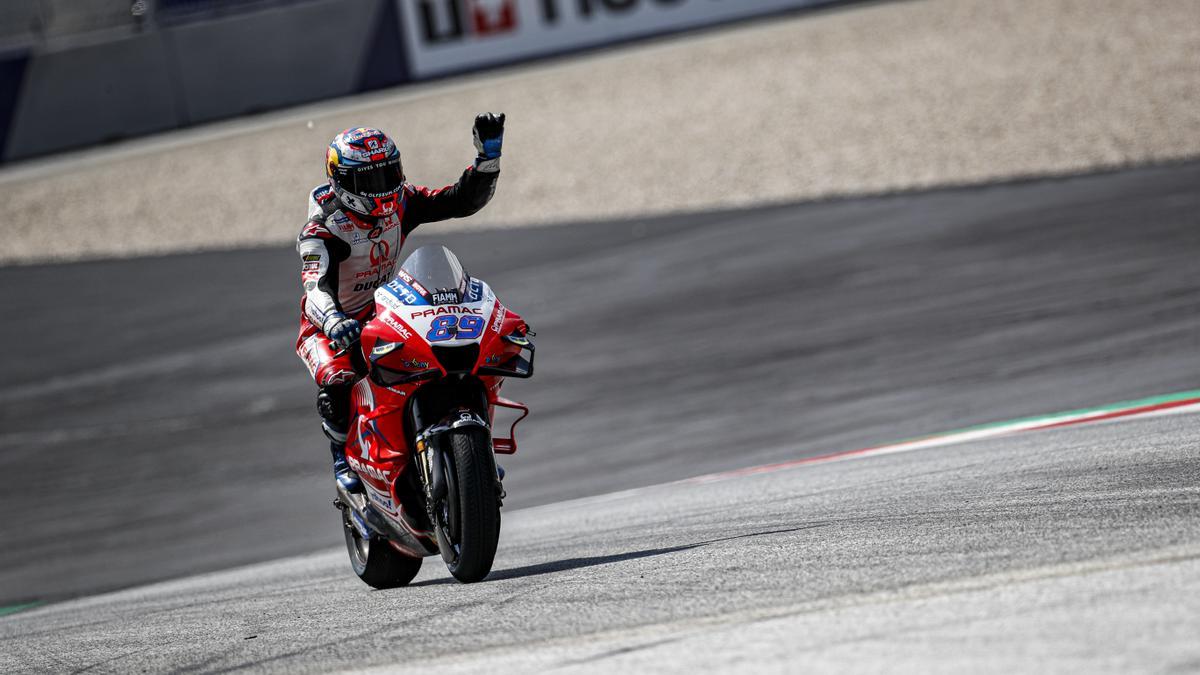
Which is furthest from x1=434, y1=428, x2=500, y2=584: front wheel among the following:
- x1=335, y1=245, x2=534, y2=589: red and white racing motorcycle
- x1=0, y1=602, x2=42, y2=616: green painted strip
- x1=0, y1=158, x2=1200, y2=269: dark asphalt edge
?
x1=0, y1=158, x2=1200, y2=269: dark asphalt edge

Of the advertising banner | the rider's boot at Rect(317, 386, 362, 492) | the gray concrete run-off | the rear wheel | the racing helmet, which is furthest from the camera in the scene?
the advertising banner

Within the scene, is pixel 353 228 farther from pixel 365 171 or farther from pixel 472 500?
pixel 472 500

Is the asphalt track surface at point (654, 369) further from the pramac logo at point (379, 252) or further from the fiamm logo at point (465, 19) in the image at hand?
the fiamm logo at point (465, 19)

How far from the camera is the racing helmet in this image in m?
5.90

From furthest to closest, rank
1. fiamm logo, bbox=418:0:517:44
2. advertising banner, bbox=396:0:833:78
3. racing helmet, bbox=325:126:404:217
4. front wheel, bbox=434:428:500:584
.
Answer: advertising banner, bbox=396:0:833:78
fiamm logo, bbox=418:0:517:44
racing helmet, bbox=325:126:404:217
front wheel, bbox=434:428:500:584

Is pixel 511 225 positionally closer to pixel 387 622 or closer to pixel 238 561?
pixel 238 561

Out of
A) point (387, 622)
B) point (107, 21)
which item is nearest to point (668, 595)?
point (387, 622)

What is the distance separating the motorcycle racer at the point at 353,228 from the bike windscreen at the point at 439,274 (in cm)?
47

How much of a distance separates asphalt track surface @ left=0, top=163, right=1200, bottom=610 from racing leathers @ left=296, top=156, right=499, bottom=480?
2.86 ft

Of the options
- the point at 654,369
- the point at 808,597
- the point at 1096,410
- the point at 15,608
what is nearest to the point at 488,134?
the point at 808,597

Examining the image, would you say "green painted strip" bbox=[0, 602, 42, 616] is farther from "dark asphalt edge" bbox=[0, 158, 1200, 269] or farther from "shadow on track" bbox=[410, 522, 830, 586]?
"dark asphalt edge" bbox=[0, 158, 1200, 269]

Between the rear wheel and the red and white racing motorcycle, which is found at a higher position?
the red and white racing motorcycle

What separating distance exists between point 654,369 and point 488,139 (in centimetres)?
618

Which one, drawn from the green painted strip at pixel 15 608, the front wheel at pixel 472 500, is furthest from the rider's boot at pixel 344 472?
the green painted strip at pixel 15 608
